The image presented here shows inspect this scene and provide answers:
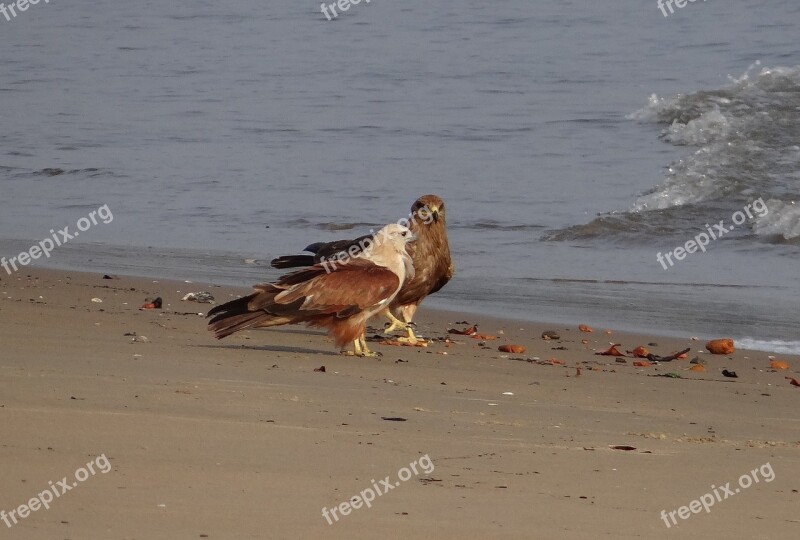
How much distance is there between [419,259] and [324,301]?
1480 mm

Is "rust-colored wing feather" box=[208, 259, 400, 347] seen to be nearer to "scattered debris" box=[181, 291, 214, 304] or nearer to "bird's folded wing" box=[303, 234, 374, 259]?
"bird's folded wing" box=[303, 234, 374, 259]

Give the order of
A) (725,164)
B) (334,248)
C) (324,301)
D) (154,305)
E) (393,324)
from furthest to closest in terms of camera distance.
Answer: (725,164) → (154,305) → (393,324) → (334,248) → (324,301)

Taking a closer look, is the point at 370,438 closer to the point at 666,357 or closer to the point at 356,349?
the point at 356,349

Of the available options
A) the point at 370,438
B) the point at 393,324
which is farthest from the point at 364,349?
the point at 370,438

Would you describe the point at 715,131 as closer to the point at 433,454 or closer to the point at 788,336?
the point at 788,336

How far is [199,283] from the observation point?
408 inches

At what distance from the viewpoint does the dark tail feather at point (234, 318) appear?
7125 mm

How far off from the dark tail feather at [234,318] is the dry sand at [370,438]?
13 cm

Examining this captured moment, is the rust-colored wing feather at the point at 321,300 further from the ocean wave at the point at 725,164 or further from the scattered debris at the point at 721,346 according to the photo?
the ocean wave at the point at 725,164

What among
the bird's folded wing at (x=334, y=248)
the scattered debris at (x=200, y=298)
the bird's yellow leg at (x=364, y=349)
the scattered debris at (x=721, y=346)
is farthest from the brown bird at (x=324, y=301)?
the scattered debris at (x=721, y=346)

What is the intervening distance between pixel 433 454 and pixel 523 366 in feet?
9.17

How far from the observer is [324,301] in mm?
7328

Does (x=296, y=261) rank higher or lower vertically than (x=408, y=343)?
higher

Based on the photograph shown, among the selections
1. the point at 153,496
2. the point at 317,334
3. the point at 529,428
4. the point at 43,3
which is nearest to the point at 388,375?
the point at 529,428
